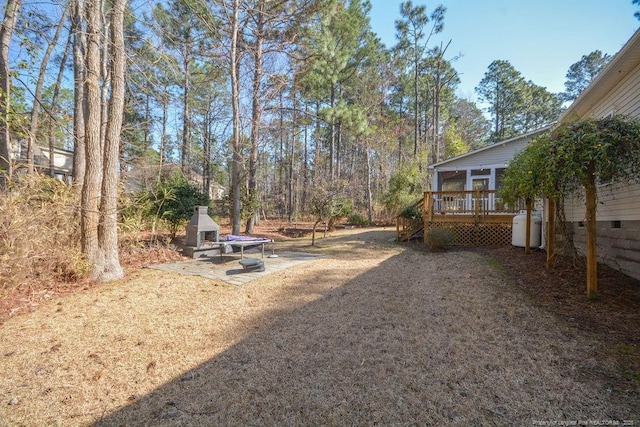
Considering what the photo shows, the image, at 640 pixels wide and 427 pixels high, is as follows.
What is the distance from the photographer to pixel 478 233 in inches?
361

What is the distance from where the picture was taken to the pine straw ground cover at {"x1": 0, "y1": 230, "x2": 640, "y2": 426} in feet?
6.48

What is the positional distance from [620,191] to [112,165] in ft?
30.3

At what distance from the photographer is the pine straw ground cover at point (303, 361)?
6.48 ft

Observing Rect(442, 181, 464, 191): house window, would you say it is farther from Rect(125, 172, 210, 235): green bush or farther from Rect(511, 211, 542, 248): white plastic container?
Rect(125, 172, 210, 235): green bush

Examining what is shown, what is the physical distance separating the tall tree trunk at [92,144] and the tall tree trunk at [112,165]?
0.10 metres

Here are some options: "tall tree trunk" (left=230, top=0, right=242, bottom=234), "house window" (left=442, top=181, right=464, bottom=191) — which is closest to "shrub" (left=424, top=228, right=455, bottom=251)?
"tall tree trunk" (left=230, top=0, right=242, bottom=234)

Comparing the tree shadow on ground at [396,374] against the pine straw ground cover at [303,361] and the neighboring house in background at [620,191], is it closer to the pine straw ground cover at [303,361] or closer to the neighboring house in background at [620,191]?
the pine straw ground cover at [303,361]

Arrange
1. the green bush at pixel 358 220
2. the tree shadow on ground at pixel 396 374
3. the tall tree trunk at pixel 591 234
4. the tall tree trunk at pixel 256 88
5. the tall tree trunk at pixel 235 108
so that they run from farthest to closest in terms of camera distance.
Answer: the green bush at pixel 358 220 → the tall tree trunk at pixel 256 88 → the tall tree trunk at pixel 235 108 → the tall tree trunk at pixel 591 234 → the tree shadow on ground at pixel 396 374

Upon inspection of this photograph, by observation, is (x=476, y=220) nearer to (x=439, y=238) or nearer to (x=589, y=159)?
(x=439, y=238)

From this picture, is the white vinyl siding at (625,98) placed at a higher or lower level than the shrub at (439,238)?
higher

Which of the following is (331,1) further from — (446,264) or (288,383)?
(288,383)

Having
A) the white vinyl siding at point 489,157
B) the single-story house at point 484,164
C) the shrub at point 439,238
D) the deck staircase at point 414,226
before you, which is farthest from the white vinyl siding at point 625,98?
the white vinyl siding at point 489,157

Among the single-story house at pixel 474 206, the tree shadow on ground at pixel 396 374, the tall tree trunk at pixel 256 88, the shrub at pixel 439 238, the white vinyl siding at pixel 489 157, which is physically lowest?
the tree shadow on ground at pixel 396 374

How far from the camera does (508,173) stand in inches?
241
